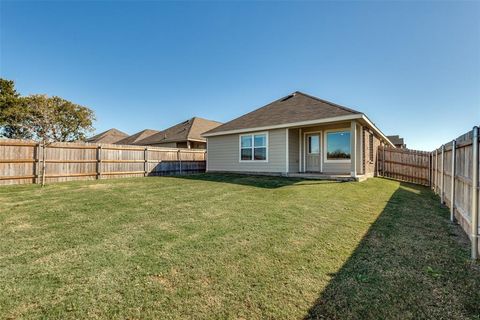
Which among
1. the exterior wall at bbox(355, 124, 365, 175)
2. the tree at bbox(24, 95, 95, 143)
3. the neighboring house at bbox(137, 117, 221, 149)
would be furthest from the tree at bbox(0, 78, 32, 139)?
the exterior wall at bbox(355, 124, 365, 175)

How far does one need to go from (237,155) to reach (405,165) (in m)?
9.28

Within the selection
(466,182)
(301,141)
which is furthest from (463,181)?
Answer: (301,141)

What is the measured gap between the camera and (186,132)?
2278 cm

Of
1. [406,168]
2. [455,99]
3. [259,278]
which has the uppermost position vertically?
[455,99]

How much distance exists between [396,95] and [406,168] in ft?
15.6

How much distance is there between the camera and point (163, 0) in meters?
10.6

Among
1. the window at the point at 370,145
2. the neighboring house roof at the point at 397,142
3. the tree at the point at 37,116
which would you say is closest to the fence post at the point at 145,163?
the tree at the point at 37,116

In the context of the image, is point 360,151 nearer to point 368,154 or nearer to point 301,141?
point 368,154

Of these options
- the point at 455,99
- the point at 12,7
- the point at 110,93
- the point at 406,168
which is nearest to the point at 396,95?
the point at 455,99

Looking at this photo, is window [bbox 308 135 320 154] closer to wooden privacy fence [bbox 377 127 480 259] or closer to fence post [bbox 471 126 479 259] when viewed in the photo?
wooden privacy fence [bbox 377 127 480 259]

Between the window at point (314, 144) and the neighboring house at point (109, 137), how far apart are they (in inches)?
1204

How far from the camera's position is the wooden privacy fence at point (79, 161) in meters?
9.22

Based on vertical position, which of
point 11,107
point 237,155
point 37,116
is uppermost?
point 11,107

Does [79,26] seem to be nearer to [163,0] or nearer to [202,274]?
[163,0]
